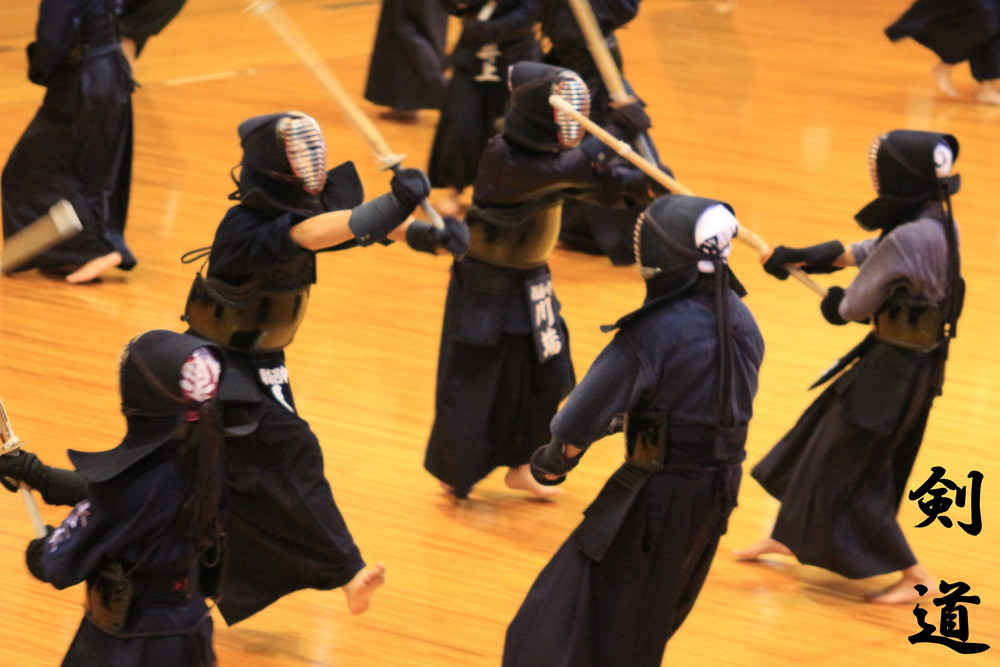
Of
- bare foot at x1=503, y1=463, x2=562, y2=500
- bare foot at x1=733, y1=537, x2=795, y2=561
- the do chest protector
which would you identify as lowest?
bare foot at x1=503, y1=463, x2=562, y2=500

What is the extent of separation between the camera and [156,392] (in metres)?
2.80

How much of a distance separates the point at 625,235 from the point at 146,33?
2510 mm

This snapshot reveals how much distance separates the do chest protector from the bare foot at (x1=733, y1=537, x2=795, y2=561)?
1.65 meters

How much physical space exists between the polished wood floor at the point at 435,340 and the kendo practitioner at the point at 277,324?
0.25 metres

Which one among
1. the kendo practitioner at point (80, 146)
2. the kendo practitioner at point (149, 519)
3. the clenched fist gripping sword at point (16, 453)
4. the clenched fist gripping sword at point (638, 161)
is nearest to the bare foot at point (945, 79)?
the kendo practitioner at point (80, 146)

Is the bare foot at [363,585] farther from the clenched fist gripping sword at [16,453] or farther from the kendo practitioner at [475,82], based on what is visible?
the kendo practitioner at [475,82]

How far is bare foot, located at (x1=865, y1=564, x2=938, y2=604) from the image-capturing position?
4.28 meters

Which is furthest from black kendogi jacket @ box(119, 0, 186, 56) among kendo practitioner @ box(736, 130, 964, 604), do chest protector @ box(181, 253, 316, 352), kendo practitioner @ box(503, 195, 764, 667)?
kendo practitioner @ box(503, 195, 764, 667)

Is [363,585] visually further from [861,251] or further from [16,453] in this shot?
[861,251]

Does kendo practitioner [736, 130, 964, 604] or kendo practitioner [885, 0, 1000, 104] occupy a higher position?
kendo practitioner [736, 130, 964, 604]

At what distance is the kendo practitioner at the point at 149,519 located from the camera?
2.82 meters

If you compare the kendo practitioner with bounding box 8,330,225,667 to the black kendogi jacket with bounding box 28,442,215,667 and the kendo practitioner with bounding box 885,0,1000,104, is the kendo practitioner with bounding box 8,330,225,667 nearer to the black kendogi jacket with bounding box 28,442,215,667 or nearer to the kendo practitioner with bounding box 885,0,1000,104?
the black kendogi jacket with bounding box 28,442,215,667

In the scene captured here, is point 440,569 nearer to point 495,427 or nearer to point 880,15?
point 495,427

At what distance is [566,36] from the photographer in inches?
265
